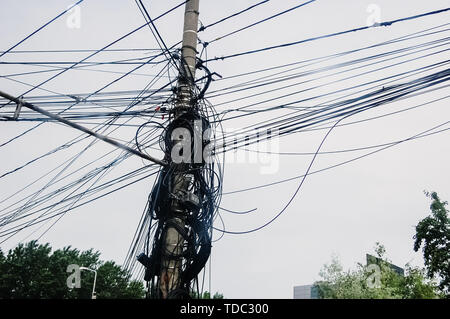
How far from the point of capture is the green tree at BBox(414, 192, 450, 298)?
24.4m

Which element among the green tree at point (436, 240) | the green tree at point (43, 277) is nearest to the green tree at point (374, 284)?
the green tree at point (436, 240)

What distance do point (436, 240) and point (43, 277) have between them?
99.7ft

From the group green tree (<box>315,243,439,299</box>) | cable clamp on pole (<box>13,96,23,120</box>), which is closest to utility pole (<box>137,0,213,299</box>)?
cable clamp on pole (<box>13,96,23,120</box>)

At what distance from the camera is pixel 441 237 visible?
2523cm

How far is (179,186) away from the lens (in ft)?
18.4

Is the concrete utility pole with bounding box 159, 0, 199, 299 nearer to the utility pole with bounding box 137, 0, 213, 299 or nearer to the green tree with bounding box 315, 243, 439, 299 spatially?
→ the utility pole with bounding box 137, 0, 213, 299

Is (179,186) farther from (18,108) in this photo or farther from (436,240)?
(436,240)

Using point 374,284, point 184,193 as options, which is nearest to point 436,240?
point 374,284

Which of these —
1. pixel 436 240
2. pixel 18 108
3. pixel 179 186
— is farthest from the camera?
pixel 436 240

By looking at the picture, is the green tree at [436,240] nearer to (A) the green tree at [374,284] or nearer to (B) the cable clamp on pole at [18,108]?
(A) the green tree at [374,284]

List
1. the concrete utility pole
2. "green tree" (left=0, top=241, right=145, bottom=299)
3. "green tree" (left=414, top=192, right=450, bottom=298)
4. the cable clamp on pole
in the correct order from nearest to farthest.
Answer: the concrete utility pole → the cable clamp on pole → "green tree" (left=414, top=192, right=450, bottom=298) → "green tree" (left=0, top=241, right=145, bottom=299)

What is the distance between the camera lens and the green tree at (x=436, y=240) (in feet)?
79.9

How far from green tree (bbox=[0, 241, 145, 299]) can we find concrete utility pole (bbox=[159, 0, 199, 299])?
2648cm
